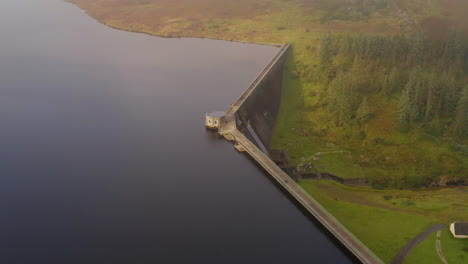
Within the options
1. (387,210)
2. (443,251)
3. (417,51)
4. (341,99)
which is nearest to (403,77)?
(417,51)

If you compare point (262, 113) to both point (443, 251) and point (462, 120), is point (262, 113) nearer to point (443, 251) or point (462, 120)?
point (462, 120)

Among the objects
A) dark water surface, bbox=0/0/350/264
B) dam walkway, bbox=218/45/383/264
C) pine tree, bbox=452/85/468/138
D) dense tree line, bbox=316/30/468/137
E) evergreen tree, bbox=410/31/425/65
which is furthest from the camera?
evergreen tree, bbox=410/31/425/65

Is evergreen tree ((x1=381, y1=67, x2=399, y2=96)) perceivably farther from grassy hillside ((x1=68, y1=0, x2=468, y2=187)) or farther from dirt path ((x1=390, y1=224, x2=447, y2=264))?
dirt path ((x1=390, y1=224, x2=447, y2=264))

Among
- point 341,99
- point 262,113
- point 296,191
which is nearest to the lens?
point 296,191

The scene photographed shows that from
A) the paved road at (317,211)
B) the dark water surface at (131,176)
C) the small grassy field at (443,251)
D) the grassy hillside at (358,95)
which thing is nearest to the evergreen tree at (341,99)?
the grassy hillside at (358,95)

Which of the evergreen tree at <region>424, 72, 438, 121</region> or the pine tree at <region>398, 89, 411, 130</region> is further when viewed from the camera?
the evergreen tree at <region>424, 72, 438, 121</region>

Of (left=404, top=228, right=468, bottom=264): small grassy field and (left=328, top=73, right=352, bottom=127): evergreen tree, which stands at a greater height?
→ (left=328, top=73, right=352, bottom=127): evergreen tree

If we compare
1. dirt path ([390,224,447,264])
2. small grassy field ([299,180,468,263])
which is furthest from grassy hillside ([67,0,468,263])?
dirt path ([390,224,447,264])

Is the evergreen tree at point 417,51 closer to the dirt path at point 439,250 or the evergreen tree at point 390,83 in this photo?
the evergreen tree at point 390,83
